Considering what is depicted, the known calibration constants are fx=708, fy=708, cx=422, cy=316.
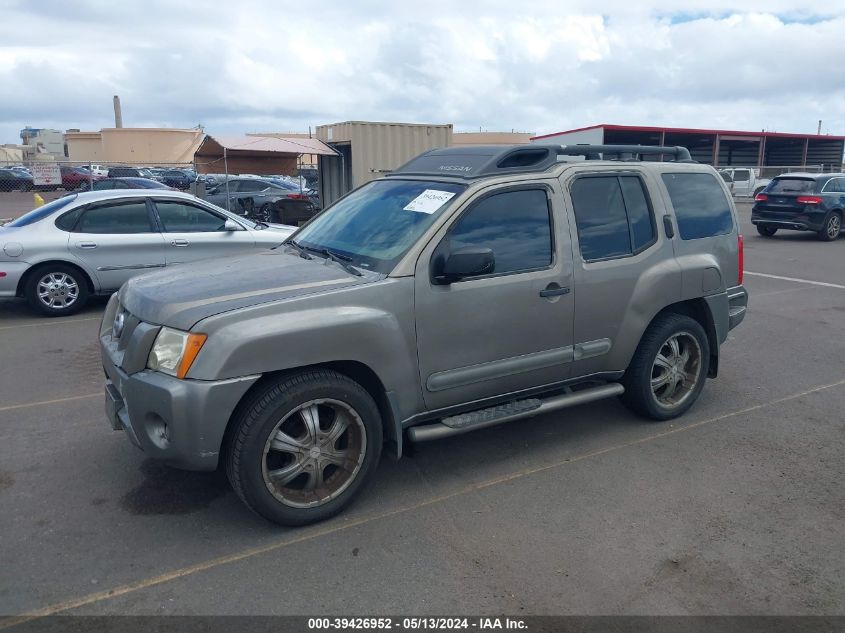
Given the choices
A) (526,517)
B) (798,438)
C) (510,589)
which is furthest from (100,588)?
(798,438)

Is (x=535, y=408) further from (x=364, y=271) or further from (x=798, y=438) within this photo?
(x=798, y=438)

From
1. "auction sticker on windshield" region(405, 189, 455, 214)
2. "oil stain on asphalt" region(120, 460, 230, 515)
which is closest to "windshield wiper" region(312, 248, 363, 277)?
"auction sticker on windshield" region(405, 189, 455, 214)

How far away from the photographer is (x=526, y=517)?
3824mm

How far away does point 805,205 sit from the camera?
1711 centimetres

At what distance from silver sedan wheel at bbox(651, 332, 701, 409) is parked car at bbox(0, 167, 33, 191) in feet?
121

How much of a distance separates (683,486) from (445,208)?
2.17 meters

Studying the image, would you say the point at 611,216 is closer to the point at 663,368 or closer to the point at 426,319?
the point at 663,368

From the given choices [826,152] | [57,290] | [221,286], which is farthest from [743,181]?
[221,286]

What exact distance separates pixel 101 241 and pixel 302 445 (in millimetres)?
6257

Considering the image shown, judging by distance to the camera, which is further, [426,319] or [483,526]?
[426,319]

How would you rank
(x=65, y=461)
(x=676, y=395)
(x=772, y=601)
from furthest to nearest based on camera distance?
(x=676, y=395)
(x=65, y=461)
(x=772, y=601)

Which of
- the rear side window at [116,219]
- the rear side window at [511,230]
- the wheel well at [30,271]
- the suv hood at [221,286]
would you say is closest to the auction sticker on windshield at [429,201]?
the rear side window at [511,230]

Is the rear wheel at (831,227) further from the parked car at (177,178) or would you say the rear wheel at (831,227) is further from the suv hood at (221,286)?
the parked car at (177,178)

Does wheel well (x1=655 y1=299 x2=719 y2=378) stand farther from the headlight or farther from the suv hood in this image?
the headlight
